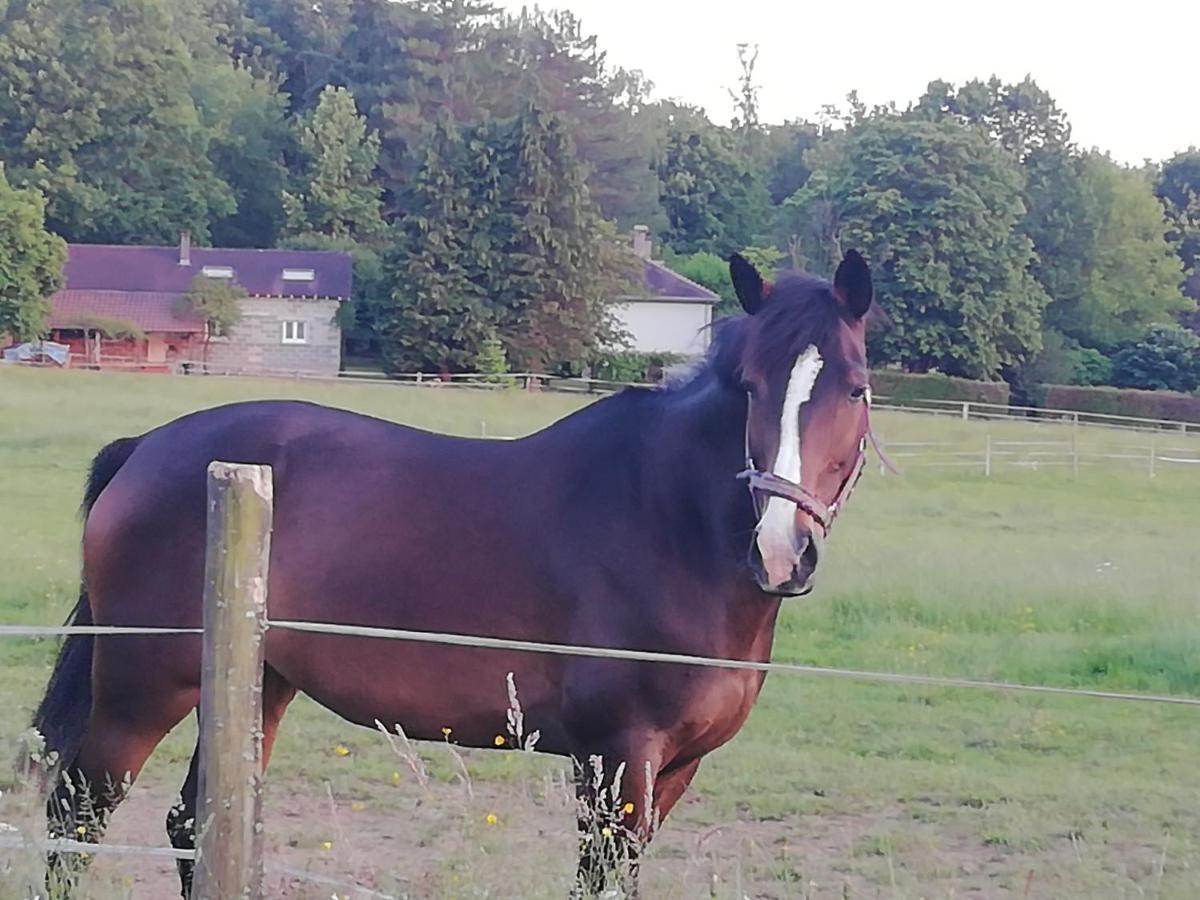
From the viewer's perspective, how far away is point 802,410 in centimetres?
346

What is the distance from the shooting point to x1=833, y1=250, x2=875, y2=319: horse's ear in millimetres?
3723

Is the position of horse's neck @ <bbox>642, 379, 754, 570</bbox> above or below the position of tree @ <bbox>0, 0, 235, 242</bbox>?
below

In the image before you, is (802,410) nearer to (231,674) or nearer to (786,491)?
(786,491)

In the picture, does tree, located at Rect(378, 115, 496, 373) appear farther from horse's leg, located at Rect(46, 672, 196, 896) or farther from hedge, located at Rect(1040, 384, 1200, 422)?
horse's leg, located at Rect(46, 672, 196, 896)

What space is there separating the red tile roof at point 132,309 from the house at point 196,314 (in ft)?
0.12

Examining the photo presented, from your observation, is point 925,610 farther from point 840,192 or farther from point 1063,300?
point 1063,300

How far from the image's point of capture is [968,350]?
44.9 m

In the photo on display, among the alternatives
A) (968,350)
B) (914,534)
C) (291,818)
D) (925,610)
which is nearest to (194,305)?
(968,350)

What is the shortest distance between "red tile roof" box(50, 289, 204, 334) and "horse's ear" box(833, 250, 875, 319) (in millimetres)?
47350

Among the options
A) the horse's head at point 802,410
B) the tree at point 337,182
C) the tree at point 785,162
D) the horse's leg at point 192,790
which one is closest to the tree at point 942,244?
the tree at point 337,182

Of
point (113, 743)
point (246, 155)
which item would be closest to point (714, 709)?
point (113, 743)

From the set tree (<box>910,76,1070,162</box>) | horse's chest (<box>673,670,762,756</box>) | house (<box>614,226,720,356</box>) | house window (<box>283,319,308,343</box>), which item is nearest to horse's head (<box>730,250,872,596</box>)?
horse's chest (<box>673,670,762,756</box>)

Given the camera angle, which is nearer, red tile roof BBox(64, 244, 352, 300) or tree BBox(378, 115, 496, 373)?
tree BBox(378, 115, 496, 373)

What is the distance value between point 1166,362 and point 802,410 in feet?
158
